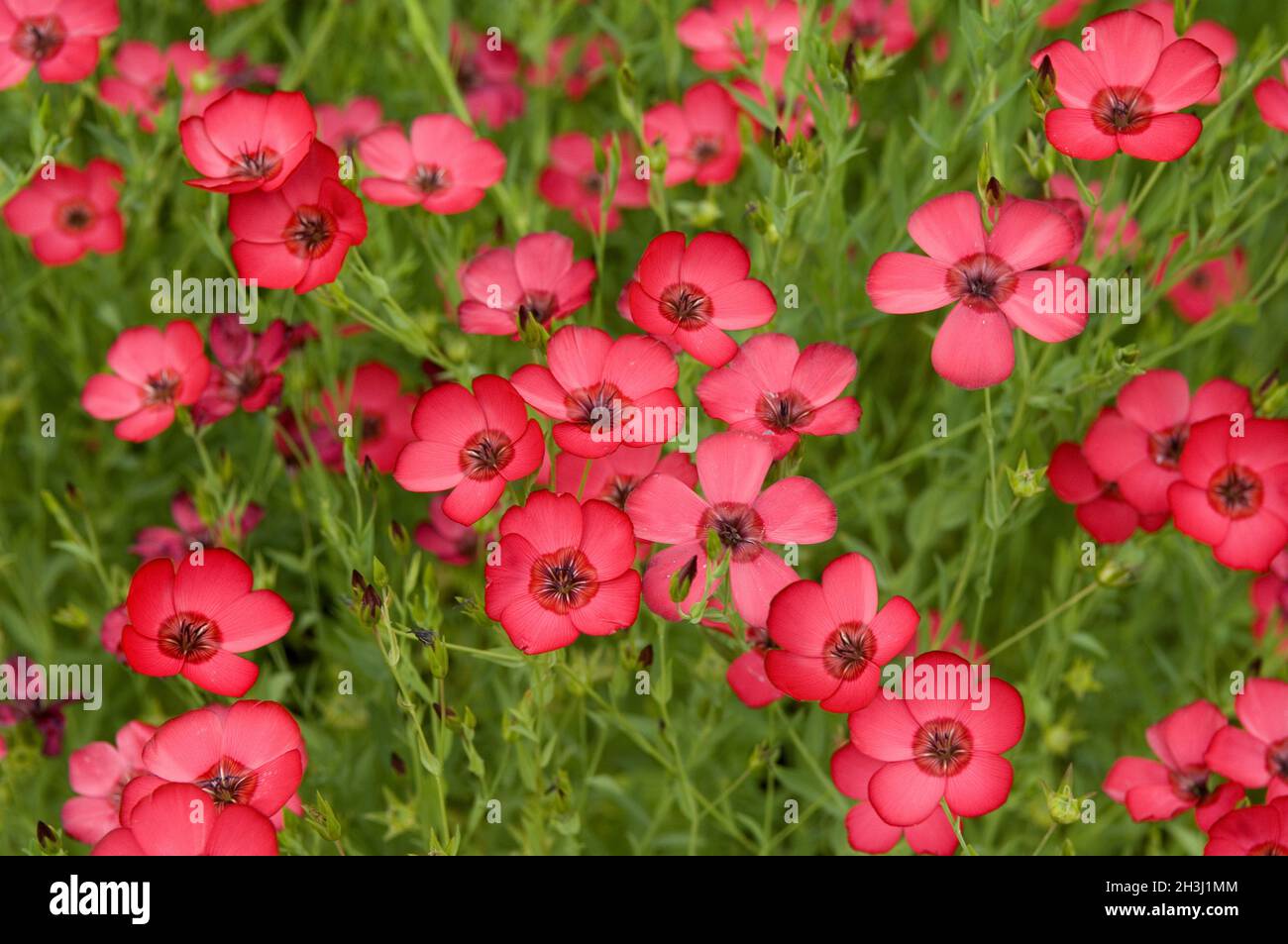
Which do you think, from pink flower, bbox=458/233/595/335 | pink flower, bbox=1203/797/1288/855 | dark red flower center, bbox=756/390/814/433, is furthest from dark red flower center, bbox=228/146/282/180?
pink flower, bbox=1203/797/1288/855

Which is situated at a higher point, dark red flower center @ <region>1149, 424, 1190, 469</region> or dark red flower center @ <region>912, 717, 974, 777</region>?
dark red flower center @ <region>1149, 424, 1190, 469</region>

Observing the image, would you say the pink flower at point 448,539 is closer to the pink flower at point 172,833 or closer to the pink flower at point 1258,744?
the pink flower at point 172,833

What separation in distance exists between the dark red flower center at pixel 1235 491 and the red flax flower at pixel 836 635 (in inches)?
17.6

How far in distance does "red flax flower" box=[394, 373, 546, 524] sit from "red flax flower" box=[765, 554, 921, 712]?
0.93ft

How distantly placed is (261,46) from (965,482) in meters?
1.44

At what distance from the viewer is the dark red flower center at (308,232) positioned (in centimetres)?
127

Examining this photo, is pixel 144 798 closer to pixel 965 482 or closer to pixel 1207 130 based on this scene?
pixel 965 482

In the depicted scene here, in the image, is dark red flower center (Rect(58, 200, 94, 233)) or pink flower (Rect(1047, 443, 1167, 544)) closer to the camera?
pink flower (Rect(1047, 443, 1167, 544))

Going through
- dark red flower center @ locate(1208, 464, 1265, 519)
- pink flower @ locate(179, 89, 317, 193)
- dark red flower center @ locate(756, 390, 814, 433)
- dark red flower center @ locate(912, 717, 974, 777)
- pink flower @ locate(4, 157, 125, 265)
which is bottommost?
dark red flower center @ locate(912, 717, 974, 777)

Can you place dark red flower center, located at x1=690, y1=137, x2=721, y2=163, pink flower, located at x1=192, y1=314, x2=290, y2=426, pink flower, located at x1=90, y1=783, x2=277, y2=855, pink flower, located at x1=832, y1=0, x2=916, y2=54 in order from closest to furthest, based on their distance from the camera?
pink flower, located at x1=90, y1=783, x2=277, y2=855 < pink flower, located at x1=192, y1=314, x2=290, y2=426 < dark red flower center, located at x1=690, y1=137, x2=721, y2=163 < pink flower, located at x1=832, y1=0, x2=916, y2=54

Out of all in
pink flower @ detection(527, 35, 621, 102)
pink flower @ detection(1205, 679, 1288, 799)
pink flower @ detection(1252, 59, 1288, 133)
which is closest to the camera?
pink flower @ detection(1205, 679, 1288, 799)

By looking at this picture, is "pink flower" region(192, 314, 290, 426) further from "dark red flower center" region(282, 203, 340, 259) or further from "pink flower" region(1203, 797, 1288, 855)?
"pink flower" region(1203, 797, 1288, 855)

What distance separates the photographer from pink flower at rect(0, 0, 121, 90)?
5.00 feet

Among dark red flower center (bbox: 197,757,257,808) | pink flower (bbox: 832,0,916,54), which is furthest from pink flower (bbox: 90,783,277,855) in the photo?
pink flower (bbox: 832,0,916,54)
